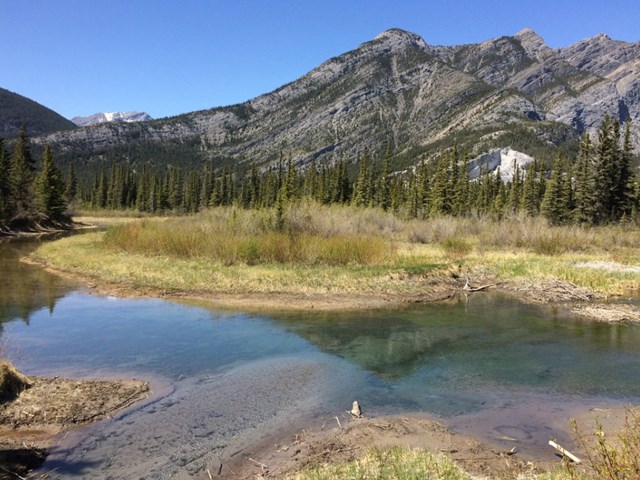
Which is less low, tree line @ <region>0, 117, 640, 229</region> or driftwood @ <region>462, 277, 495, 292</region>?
tree line @ <region>0, 117, 640, 229</region>

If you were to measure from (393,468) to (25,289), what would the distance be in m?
22.8

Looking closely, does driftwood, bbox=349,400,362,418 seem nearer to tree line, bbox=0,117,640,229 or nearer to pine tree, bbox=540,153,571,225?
tree line, bbox=0,117,640,229

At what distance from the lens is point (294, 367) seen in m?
12.9

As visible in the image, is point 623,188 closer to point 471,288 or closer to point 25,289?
point 471,288

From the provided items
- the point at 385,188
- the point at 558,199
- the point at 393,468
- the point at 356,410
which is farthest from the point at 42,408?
the point at 385,188

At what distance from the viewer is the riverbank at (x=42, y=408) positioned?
25.0 ft

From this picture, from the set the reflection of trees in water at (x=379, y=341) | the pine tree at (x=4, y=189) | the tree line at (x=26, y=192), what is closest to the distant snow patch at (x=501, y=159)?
the tree line at (x=26, y=192)

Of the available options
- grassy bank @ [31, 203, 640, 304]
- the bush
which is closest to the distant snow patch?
grassy bank @ [31, 203, 640, 304]

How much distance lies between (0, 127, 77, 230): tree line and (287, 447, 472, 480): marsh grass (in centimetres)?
6056

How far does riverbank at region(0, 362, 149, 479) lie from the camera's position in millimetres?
7613

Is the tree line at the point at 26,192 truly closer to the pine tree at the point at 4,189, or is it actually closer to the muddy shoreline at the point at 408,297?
the pine tree at the point at 4,189

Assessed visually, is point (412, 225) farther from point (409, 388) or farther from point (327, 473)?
point (327, 473)

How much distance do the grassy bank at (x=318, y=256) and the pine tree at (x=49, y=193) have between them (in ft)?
106

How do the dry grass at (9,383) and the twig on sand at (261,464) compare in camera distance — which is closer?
the twig on sand at (261,464)
